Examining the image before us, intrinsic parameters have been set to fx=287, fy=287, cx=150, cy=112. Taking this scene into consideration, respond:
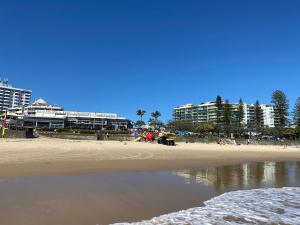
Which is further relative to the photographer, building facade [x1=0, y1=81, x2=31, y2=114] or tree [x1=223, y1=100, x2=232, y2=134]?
building facade [x1=0, y1=81, x2=31, y2=114]

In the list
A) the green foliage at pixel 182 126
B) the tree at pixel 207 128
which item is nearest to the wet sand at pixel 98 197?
the tree at pixel 207 128

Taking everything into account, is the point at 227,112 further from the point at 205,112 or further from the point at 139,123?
the point at 205,112

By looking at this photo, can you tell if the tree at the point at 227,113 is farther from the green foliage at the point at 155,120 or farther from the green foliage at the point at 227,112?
the green foliage at the point at 155,120

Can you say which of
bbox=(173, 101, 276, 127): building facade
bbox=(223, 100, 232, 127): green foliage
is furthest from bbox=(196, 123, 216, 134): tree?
bbox=(173, 101, 276, 127): building facade

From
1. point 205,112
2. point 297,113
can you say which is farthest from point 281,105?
point 205,112

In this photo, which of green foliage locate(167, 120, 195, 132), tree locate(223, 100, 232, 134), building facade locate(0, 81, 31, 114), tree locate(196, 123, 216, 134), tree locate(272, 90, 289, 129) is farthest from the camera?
building facade locate(0, 81, 31, 114)

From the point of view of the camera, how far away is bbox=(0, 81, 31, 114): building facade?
172 m

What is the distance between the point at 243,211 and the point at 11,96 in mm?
194285

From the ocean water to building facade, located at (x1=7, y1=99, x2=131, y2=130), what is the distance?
119m

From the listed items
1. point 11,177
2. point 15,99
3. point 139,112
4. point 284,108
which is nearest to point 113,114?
point 139,112

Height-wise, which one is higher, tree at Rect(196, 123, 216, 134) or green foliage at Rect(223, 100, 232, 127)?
green foliage at Rect(223, 100, 232, 127)

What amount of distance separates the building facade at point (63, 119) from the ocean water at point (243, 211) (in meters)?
119

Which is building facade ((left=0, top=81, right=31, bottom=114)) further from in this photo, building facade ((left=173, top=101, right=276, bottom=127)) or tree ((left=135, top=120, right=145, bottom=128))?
building facade ((left=173, top=101, right=276, bottom=127))

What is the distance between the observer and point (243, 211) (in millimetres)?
6000
